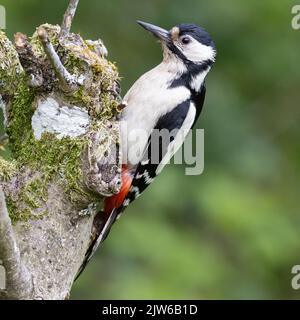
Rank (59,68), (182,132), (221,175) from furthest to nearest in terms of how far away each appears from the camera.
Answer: (221,175) < (182,132) < (59,68)

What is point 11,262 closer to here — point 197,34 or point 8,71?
point 8,71

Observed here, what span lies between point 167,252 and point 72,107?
7.49 ft

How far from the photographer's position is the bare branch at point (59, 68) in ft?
12.1

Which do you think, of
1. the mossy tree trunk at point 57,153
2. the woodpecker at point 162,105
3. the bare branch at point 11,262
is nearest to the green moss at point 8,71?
the mossy tree trunk at point 57,153

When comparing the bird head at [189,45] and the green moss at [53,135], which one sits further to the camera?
the bird head at [189,45]

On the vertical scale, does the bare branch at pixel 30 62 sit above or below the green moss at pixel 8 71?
above

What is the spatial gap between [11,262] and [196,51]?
2237 millimetres

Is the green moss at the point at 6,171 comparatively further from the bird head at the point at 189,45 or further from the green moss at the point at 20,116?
the bird head at the point at 189,45

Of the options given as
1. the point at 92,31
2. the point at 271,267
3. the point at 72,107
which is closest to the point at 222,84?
the point at 92,31

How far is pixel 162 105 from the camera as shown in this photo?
494 centimetres

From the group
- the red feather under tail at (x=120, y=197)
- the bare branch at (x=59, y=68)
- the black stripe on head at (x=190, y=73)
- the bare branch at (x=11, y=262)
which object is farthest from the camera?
the black stripe on head at (x=190, y=73)

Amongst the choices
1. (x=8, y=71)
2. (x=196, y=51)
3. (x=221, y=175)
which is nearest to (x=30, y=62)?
(x=8, y=71)

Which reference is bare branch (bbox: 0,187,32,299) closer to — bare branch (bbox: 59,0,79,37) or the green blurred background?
bare branch (bbox: 59,0,79,37)
